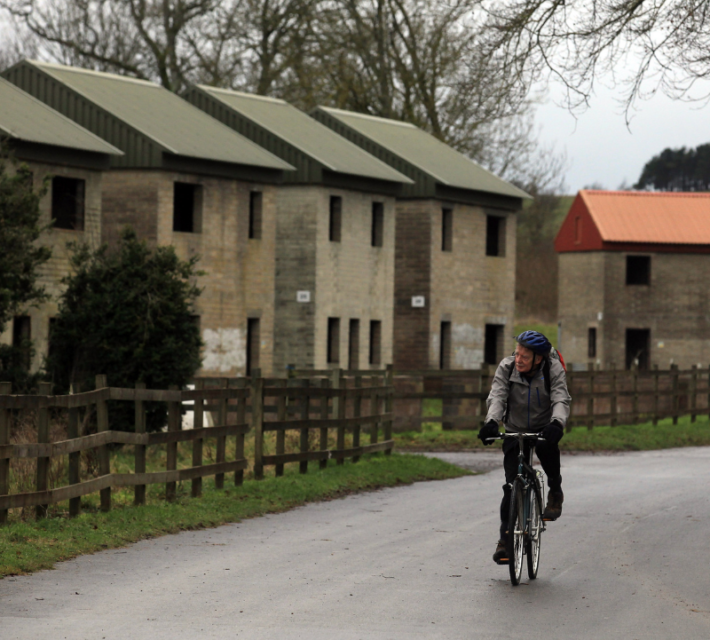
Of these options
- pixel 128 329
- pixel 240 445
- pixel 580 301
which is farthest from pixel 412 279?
pixel 240 445

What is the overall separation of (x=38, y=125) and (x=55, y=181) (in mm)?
1338

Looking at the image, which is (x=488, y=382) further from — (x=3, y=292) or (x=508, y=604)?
(x=508, y=604)

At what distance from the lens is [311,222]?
1567 inches

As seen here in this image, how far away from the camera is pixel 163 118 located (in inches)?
1496

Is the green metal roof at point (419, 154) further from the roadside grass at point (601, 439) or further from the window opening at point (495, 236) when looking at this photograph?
the roadside grass at point (601, 439)

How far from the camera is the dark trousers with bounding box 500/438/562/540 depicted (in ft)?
33.2

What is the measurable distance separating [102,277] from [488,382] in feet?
27.3

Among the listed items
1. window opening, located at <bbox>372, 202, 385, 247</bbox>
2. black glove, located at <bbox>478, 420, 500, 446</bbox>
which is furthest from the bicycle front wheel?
window opening, located at <bbox>372, 202, 385, 247</bbox>

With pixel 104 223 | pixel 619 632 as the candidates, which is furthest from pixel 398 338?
pixel 619 632

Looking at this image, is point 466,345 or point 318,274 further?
point 466,345

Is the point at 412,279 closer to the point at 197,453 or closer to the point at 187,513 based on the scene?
the point at 197,453

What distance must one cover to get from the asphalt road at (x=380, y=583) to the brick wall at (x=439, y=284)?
93.9 ft

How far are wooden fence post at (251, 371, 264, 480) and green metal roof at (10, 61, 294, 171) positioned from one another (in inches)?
738

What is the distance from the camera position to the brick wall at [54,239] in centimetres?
3072
